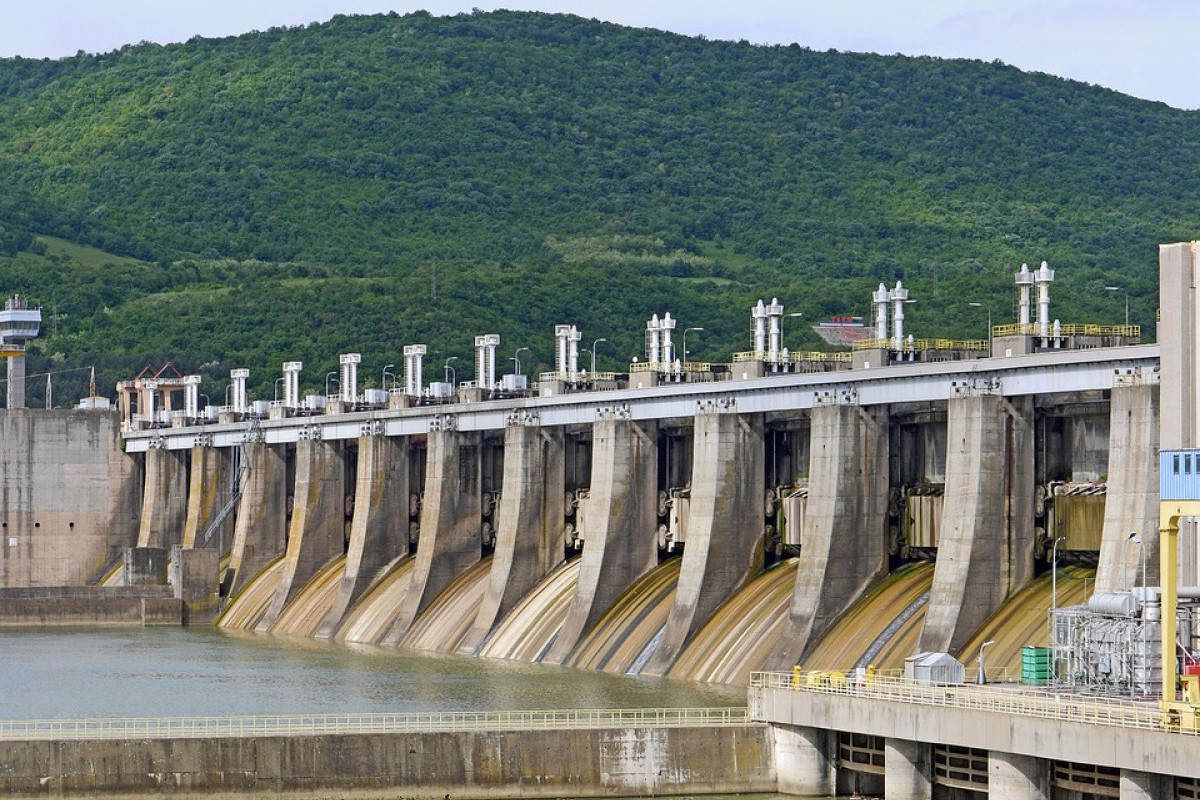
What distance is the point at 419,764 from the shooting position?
59.5 meters

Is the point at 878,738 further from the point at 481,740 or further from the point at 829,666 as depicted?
the point at 829,666

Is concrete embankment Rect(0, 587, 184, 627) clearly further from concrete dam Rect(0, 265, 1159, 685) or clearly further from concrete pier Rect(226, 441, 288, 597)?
concrete pier Rect(226, 441, 288, 597)

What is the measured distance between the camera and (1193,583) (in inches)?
2446

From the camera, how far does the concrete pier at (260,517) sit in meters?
128

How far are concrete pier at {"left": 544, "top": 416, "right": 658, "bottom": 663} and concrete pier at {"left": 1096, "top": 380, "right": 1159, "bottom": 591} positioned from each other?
27.4m

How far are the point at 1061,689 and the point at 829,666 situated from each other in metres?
18.1

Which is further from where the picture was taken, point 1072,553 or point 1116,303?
point 1116,303

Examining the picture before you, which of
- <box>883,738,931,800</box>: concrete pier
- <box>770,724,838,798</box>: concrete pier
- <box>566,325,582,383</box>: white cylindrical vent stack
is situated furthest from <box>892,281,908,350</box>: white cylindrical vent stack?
<box>883,738,931,800</box>: concrete pier

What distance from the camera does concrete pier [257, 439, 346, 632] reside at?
12000 centimetres

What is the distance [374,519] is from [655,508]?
23.9 m

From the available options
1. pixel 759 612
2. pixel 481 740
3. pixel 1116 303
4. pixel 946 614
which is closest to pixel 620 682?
pixel 759 612

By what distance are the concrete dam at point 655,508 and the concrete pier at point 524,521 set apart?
4.3 inches

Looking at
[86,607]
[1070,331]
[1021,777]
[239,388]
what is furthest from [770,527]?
[239,388]

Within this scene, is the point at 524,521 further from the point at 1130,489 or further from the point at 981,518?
the point at 1130,489
